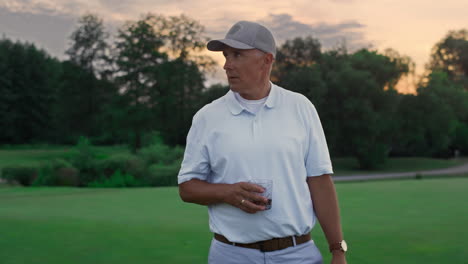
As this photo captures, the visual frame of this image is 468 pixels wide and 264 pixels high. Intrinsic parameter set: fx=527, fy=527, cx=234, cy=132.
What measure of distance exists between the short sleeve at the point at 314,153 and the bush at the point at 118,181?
26.2 metres

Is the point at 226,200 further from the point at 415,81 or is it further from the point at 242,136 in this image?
the point at 415,81

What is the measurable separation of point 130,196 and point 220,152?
43.9 ft

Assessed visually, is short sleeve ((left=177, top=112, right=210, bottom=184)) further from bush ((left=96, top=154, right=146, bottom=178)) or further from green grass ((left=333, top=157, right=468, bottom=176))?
green grass ((left=333, top=157, right=468, bottom=176))

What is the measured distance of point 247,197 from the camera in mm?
2641

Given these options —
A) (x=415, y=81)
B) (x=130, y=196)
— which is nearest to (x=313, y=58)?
(x=415, y=81)

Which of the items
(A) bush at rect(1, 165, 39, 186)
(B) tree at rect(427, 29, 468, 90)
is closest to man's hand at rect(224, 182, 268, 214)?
(A) bush at rect(1, 165, 39, 186)

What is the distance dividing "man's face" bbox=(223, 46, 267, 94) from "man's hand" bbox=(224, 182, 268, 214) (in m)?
0.54

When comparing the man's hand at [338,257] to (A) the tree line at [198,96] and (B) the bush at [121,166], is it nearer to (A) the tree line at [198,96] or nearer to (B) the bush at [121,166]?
(B) the bush at [121,166]

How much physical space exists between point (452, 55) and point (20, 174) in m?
75.2

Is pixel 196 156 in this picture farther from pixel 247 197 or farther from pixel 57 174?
pixel 57 174

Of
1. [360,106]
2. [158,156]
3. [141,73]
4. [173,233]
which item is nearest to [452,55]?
[360,106]

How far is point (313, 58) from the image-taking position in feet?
180

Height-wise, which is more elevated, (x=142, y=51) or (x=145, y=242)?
(x=142, y=51)

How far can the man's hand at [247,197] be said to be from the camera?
263 centimetres
